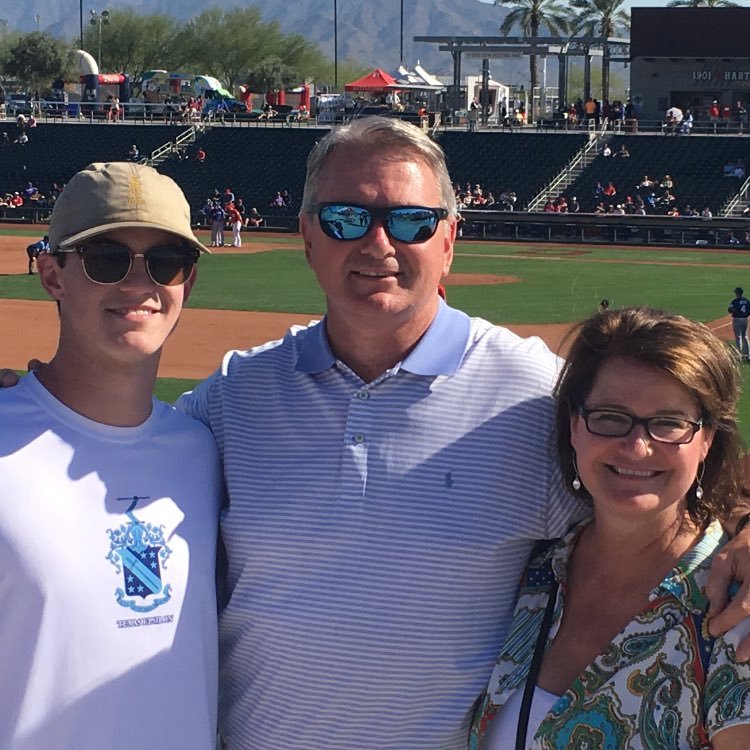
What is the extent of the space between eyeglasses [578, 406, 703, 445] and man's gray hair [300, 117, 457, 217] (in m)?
0.94

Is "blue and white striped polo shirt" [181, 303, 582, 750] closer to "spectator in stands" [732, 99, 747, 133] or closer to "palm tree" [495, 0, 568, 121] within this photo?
"spectator in stands" [732, 99, 747, 133]

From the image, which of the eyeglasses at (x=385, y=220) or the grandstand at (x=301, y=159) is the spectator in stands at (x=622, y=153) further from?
the eyeglasses at (x=385, y=220)

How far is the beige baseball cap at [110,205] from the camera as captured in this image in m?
3.62

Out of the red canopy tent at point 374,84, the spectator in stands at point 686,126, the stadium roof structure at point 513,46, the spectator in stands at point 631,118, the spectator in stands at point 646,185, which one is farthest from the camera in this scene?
the red canopy tent at point 374,84

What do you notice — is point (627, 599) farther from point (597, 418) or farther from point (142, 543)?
point (142, 543)

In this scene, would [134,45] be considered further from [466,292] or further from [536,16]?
[466,292]

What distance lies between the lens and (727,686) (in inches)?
118

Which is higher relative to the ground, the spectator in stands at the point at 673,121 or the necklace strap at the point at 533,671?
the spectator in stands at the point at 673,121

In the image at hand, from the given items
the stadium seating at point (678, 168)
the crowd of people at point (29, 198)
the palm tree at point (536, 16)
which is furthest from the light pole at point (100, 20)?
the stadium seating at point (678, 168)

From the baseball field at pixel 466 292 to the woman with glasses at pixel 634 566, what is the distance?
11166 millimetres

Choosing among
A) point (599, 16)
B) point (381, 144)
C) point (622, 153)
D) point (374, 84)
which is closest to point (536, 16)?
point (599, 16)

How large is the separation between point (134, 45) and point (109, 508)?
111m

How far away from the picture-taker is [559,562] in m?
3.60

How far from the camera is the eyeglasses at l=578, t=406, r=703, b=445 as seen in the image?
3305 mm
